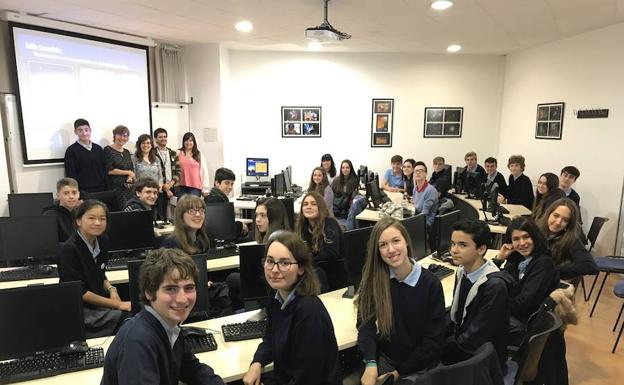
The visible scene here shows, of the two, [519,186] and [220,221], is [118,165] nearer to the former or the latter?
[220,221]

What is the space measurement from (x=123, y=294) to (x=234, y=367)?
80.9 inches

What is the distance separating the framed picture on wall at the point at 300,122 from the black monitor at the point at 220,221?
438 cm

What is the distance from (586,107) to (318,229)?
5.09 meters

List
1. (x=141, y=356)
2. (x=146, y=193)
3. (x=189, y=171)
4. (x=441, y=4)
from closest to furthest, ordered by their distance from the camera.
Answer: (x=141, y=356) < (x=146, y=193) < (x=441, y=4) < (x=189, y=171)


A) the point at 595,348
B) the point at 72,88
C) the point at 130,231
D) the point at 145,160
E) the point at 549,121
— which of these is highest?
the point at 72,88

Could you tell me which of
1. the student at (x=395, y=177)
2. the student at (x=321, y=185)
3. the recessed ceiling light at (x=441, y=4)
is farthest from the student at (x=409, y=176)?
the recessed ceiling light at (x=441, y=4)

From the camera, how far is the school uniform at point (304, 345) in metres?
1.84

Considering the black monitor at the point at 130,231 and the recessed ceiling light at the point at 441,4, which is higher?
the recessed ceiling light at the point at 441,4

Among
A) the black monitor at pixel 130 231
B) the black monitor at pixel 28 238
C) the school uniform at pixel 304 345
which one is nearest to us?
the school uniform at pixel 304 345

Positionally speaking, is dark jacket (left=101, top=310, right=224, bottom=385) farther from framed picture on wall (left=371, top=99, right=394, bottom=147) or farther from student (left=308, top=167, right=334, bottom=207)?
framed picture on wall (left=371, top=99, right=394, bottom=147)

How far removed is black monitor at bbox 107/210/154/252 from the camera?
3564 mm

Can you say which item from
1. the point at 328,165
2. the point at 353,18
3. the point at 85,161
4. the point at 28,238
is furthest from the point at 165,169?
the point at 353,18

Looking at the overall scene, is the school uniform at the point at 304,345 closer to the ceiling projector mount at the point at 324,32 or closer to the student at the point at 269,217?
the student at the point at 269,217

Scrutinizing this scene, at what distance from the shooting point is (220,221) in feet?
13.0
